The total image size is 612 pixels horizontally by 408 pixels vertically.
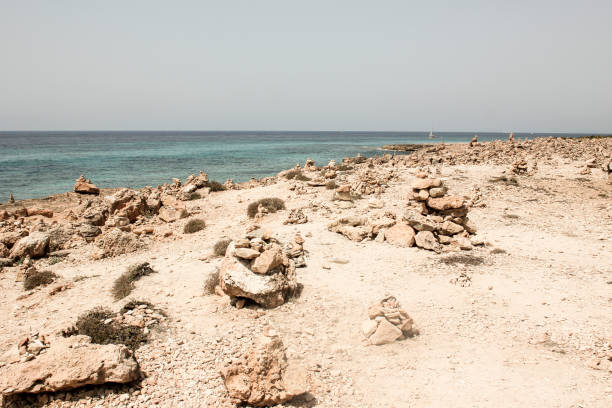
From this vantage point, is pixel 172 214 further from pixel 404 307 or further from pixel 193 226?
pixel 404 307

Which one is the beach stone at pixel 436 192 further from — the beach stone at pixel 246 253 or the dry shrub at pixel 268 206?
the beach stone at pixel 246 253

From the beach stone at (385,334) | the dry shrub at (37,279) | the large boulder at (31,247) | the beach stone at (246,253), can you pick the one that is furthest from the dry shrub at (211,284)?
the large boulder at (31,247)

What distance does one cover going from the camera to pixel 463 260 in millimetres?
9898

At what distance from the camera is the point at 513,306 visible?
24.5 feet

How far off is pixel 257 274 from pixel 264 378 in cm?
294

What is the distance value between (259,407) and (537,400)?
12.5 ft

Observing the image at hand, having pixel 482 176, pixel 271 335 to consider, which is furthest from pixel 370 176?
pixel 271 335

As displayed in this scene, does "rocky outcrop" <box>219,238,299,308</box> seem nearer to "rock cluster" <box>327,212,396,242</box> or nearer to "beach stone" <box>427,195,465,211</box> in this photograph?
"rock cluster" <box>327,212,396,242</box>

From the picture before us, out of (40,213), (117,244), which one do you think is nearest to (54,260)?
(117,244)

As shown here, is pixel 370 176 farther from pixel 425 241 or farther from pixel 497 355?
pixel 497 355

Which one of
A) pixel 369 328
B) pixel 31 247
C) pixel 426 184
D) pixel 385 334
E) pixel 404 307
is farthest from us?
pixel 426 184

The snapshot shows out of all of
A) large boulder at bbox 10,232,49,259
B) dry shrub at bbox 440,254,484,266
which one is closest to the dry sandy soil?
→ dry shrub at bbox 440,254,484,266

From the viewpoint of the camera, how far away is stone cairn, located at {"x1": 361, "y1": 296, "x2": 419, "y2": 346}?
6301 mm

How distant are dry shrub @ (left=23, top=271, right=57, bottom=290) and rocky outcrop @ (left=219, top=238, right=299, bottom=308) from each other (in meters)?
5.66
